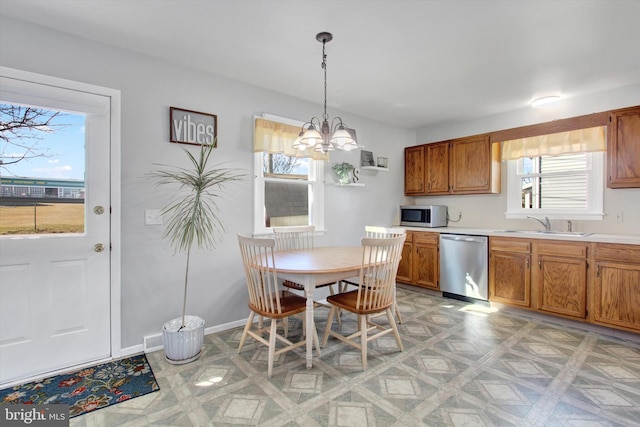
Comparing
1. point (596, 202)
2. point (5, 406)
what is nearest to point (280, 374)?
point (5, 406)

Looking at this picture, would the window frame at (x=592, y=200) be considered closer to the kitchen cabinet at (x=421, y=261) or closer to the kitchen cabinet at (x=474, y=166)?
the kitchen cabinet at (x=474, y=166)

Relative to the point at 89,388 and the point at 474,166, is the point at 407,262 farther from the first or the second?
the point at 89,388

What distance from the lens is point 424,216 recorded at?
4523mm

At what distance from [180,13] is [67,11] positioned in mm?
742

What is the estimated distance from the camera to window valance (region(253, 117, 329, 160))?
3213 mm

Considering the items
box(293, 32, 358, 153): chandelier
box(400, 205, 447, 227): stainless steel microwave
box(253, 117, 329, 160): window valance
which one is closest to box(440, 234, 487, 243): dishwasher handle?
box(400, 205, 447, 227): stainless steel microwave

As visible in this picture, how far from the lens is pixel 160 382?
212 centimetres

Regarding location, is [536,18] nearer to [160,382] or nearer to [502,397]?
[502,397]

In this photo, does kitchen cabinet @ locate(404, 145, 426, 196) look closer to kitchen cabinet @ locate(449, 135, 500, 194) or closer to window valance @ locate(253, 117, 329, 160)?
kitchen cabinet @ locate(449, 135, 500, 194)

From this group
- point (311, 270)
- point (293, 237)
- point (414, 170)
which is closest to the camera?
point (311, 270)

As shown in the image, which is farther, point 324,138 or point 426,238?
point 426,238

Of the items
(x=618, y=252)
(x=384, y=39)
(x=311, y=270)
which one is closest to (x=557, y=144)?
(x=618, y=252)

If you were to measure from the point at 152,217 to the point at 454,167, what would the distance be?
3.92 meters

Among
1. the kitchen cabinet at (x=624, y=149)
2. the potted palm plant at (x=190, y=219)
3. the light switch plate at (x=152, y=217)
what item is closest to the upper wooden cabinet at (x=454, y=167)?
the kitchen cabinet at (x=624, y=149)
